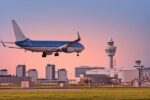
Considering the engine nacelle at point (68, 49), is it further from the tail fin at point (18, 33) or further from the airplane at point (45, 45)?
the tail fin at point (18, 33)

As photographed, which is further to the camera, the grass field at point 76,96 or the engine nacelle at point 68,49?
the engine nacelle at point 68,49

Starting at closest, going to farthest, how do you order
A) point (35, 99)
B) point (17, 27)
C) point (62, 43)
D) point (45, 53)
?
1. point (35, 99)
2. point (45, 53)
3. point (62, 43)
4. point (17, 27)

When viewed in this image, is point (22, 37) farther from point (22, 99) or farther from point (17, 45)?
point (22, 99)

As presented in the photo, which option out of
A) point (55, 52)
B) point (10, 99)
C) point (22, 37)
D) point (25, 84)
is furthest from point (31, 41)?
point (10, 99)

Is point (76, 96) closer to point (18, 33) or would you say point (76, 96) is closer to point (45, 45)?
point (45, 45)

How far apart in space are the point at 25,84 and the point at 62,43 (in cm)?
3937

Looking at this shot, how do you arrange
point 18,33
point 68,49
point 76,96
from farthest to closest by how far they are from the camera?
point 18,33 → point 68,49 → point 76,96

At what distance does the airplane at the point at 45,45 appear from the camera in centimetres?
14875

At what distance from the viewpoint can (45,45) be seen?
15325 centimetres

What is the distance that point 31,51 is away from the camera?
525 ft

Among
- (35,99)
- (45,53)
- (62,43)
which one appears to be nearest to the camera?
(35,99)

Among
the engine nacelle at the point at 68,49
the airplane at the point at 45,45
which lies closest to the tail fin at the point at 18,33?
the airplane at the point at 45,45

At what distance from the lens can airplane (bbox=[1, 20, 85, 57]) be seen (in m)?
149

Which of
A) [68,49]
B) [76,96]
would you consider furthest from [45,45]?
[76,96]
